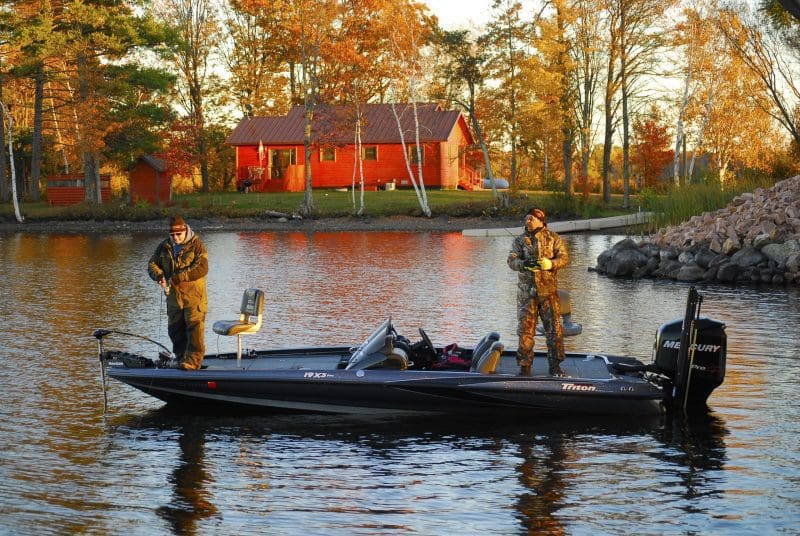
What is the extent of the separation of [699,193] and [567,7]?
940 inches

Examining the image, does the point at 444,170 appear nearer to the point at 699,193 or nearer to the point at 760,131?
the point at 760,131

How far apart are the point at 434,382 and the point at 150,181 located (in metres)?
52.7

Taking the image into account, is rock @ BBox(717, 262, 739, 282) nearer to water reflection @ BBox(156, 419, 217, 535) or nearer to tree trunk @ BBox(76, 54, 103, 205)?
water reflection @ BBox(156, 419, 217, 535)

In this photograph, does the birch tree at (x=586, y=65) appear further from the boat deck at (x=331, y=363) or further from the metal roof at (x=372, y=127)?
the boat deck at (x=331, y=363)

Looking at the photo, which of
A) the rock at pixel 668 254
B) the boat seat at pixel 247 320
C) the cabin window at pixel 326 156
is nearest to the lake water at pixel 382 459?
the boat seat at pixel 247 320

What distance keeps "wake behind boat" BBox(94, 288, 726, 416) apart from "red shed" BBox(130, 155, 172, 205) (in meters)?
50.0

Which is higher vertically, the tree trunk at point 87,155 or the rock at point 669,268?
the tree trunk at point 87,155

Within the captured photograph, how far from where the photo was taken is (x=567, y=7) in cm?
5653

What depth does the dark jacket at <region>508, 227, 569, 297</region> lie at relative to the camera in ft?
42.2

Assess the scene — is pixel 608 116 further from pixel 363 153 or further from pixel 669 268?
pixel 669 268

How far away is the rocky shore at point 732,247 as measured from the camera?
28.2 meters

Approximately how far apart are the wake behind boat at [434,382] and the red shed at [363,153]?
53151 millimetres

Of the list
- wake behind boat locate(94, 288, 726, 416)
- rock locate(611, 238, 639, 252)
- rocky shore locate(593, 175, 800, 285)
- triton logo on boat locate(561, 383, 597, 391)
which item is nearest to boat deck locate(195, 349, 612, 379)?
wake behind boat locate(94, 288, 726, 416)

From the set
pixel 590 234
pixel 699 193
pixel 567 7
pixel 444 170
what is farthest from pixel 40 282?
pixel 444 170
